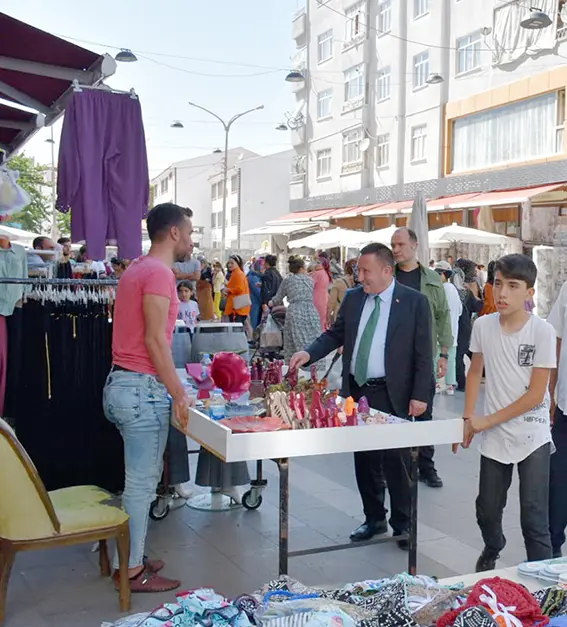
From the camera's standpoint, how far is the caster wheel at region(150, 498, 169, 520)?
4793 millimetres

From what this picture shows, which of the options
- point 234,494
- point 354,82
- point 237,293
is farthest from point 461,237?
point 234,494

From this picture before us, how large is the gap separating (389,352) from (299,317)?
5.59m

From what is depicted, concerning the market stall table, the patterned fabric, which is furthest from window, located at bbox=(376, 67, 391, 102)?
the market stall table

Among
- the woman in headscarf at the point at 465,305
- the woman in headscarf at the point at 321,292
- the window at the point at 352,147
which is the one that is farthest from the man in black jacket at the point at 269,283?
the window at the point at 352,147

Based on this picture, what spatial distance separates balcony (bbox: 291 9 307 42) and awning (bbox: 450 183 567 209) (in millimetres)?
14382

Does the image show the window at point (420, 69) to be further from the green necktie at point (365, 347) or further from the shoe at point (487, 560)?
the shoe at point (487, 560)

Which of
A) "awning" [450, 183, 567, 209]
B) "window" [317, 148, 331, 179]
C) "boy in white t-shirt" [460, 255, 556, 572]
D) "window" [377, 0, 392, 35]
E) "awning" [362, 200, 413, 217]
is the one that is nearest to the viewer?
"boy in white t-shirt" [460, 255, 556, 572]

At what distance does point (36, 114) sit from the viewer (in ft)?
22.1

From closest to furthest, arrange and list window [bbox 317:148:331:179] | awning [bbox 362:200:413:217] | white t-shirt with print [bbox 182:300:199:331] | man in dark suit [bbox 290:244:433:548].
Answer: man in dark suit [bbox 290:244:433:548], white t-shirt with print [bbox 182:300:199:331], awning [bbox 362:200:413:217], window [bbox 317:148:331:179]

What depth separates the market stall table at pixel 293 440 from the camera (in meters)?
3.10

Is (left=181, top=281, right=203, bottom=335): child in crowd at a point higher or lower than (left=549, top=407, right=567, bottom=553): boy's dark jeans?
higher

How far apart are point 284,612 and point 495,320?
5.83 feet

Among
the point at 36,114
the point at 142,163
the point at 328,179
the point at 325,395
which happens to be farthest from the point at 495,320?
the point at 328,179

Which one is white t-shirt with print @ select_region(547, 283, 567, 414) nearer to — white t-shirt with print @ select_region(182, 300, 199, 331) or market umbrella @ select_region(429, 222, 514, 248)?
white t-shirt with print @ select_region(182, 300, 199, 331)
